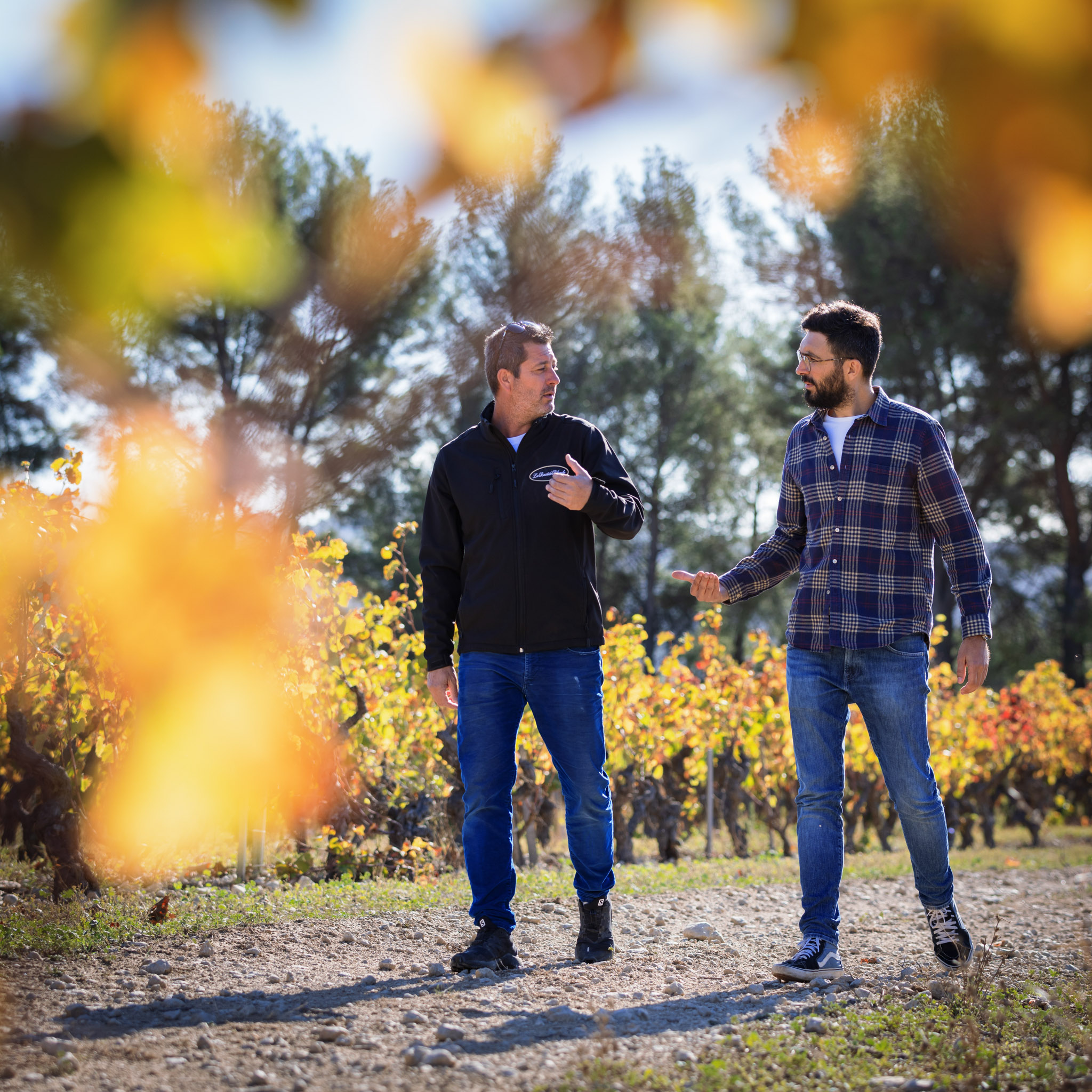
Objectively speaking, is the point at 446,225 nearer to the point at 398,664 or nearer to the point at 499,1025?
the point at 499,1025

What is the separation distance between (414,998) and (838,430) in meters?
1.76

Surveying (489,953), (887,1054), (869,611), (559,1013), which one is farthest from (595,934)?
(869,611)

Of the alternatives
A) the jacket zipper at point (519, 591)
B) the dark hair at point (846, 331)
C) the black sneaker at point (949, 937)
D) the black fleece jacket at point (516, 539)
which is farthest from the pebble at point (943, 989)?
the dark hair at point (846, 331)

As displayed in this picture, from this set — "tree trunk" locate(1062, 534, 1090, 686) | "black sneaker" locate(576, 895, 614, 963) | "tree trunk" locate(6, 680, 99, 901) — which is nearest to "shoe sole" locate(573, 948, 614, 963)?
"black sneaker" locate(576, 895, 614, 963)

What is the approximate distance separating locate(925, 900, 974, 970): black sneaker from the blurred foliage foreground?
6.18ft

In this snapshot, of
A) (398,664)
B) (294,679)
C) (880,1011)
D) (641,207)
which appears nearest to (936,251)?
(398,664)

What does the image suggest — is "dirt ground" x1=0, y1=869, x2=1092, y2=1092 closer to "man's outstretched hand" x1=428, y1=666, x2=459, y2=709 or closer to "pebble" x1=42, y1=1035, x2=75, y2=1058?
"pebble" x1=42, y1=1035, x2=75, y2=1058

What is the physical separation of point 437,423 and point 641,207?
0.26m

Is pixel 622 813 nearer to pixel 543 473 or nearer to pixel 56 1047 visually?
pixel 543 473

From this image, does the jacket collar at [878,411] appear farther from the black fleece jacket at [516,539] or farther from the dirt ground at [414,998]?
the dirt ground at [414,998]

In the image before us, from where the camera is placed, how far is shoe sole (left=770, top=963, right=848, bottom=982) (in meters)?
2.52

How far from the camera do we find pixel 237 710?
4223 millimetres

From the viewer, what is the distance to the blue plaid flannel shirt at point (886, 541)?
265 cm

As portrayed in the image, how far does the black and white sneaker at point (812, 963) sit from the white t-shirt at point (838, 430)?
121cm
